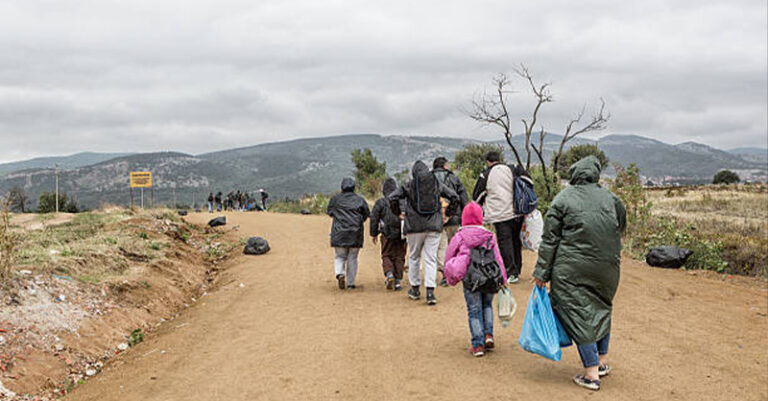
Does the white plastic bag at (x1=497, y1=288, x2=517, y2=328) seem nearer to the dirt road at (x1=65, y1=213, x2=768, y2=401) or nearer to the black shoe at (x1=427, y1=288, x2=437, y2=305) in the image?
the dirt road at (x1=65, y1=213, x2=768, y2=401)

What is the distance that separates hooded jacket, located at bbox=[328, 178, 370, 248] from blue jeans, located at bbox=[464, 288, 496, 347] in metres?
4.05

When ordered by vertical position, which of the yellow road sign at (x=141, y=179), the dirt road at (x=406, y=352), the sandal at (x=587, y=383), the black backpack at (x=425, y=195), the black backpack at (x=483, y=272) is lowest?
the dirt road at (x=406, y=352)

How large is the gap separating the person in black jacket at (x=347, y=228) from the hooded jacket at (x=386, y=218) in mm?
310

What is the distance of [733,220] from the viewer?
24.3 meters

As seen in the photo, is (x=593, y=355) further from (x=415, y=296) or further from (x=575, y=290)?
(x=415, y=296)

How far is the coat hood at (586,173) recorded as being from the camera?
17.1 ft

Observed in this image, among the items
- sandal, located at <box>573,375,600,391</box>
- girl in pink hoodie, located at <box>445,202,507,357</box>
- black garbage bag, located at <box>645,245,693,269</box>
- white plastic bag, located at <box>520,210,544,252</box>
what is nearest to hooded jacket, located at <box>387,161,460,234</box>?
white plastic bag, located at <box>520,210,544,252</box>

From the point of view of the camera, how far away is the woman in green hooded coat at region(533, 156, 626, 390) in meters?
5.05

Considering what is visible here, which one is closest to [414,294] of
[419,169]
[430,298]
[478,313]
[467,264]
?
[430,298]

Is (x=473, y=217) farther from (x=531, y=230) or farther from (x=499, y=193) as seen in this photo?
(x=531, y=230)

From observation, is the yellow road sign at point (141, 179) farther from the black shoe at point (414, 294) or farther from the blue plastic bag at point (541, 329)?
the blue plastic bag at point (541, 329)

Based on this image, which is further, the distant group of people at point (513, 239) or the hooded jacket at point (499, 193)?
the hooded jacket at point (499, 193)

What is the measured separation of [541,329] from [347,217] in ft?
18.0

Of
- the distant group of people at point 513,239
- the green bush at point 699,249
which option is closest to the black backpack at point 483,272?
the distant group of people at point 513,239
